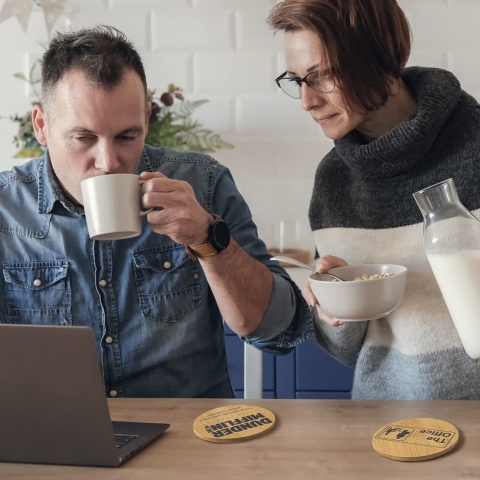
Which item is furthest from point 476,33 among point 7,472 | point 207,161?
point 7,472

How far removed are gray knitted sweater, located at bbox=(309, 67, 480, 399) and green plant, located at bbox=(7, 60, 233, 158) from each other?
41.2 inches

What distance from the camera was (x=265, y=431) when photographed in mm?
971

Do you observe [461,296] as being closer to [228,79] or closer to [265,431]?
[265,431]

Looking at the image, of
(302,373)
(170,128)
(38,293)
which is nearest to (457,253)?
(38,293)

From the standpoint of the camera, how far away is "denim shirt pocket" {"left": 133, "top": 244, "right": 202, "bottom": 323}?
134 cm

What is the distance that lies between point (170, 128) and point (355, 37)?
1225 mm

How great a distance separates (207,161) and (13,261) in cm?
42

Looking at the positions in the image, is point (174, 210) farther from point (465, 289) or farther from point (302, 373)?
point (302, 373)

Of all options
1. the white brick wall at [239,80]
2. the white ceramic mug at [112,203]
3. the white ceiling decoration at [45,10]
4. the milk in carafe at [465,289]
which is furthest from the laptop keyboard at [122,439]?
the white ceiling decoration at [45,10]

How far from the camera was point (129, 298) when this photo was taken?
1.35 m

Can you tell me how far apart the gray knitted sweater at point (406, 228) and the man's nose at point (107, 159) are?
43 centimetres

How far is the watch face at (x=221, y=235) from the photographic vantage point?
1182mm

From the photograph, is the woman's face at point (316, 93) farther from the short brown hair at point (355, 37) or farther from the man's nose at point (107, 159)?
the man's nose at point (107, 159)

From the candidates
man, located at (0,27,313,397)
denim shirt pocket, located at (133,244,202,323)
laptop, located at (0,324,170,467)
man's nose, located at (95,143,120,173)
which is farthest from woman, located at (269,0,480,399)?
laptop, located at (0,324,170,467)
